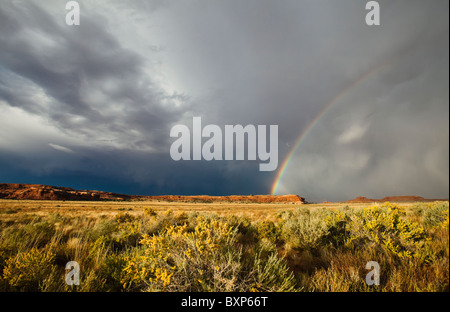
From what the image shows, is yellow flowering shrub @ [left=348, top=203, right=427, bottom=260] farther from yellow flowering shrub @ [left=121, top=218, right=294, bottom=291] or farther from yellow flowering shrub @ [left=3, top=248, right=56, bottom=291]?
yellow flowering shrub @ [left=3, top=248, right=56, bottom=291]

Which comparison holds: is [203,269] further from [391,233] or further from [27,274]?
[391,233]

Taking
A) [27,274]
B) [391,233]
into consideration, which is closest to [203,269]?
[27,274]

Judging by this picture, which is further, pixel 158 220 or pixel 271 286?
pixel 158 220

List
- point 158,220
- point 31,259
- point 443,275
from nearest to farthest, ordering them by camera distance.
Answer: point 443,275 → point 31,259 → point 158,220

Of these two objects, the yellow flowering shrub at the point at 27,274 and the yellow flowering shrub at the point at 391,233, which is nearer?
the yellow flowering shrub at the point at 27,274

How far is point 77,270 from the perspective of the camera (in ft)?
11.7

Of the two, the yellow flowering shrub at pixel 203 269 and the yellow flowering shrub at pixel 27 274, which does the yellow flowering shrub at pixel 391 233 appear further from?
the yellow flowering shrub at pixel 27 274

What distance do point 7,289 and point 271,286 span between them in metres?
4.79

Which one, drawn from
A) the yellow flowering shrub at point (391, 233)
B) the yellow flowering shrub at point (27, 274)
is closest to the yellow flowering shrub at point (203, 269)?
the yellow flowering shrub at point (27, 274)

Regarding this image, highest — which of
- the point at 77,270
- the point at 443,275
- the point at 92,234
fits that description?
the point at 443,275

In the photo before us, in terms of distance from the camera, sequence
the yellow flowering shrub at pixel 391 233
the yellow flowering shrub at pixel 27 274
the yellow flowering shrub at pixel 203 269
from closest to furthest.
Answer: the yellow flowering shrub at pixel 203 269
the yellow flowering shrub at pixel 27 274
the yellow flowering shrub at pixel 391 233

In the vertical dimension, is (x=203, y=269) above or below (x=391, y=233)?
below

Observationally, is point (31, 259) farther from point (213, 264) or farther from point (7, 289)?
point (213, 264)
